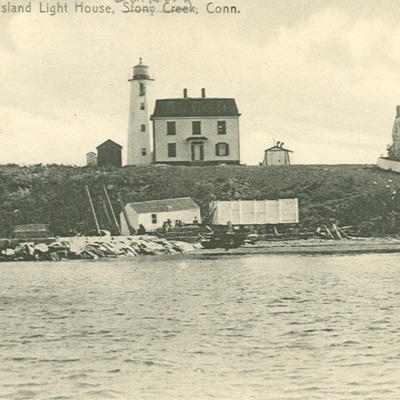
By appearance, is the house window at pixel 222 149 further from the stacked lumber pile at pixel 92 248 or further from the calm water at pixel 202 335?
the calm water at pixel 202 335

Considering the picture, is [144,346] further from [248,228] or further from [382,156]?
[382,156]

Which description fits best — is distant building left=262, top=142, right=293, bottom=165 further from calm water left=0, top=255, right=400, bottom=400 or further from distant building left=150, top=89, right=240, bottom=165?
calm water left=0, top=255, right=400, bottom=400

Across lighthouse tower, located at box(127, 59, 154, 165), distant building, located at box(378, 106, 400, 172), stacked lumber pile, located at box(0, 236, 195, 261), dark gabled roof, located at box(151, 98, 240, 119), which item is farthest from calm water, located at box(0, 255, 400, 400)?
dark gabled roof, located at box(151, 98, 240, 119)

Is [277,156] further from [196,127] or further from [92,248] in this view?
[92,248]

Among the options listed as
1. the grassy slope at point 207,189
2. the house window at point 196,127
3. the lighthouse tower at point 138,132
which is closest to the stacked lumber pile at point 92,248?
the grassy slope at point 207,189

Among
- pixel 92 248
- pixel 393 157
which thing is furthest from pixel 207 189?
pixel 393 157

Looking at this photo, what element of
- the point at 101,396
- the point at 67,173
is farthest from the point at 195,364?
the point at 67,173

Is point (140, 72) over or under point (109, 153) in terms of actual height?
over
